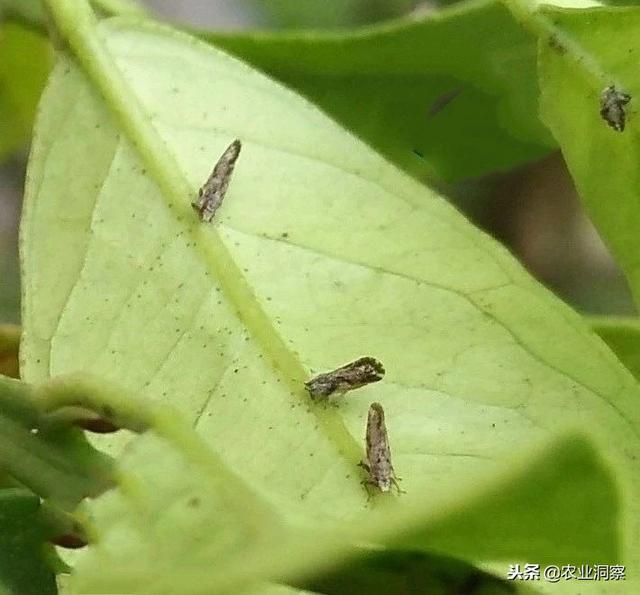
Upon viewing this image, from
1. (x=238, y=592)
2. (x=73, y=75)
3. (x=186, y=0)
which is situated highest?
(x=186, y=0)

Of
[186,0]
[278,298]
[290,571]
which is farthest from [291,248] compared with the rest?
[186,0]

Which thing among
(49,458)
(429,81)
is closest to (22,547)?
(49,458)

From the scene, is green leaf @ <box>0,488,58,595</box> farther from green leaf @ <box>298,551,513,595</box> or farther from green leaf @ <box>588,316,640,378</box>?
green leaf @ <box>588,316,640,378</box>

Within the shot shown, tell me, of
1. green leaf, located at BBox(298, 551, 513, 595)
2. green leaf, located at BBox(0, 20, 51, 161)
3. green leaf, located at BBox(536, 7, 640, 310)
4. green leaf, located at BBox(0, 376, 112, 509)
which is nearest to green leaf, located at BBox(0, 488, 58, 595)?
green leaf, located at BBox(0, 376, 112, 509)

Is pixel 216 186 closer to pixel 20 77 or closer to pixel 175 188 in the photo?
pixel 175 188

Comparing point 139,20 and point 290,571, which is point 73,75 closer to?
point 139,20

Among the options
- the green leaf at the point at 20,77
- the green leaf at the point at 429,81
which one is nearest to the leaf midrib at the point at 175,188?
the green leaf at the point at 429,81

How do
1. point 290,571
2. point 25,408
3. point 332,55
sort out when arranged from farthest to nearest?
point 332,55 < point 25,408 < point 290,571
